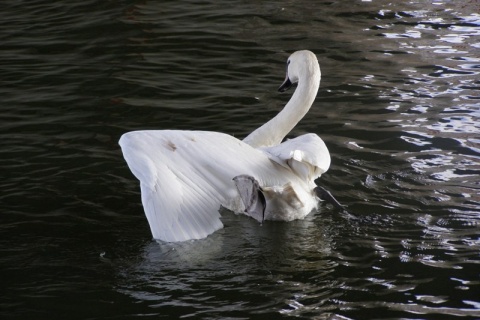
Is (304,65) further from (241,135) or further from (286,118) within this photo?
(241,135)

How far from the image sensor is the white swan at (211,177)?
4.62 metres

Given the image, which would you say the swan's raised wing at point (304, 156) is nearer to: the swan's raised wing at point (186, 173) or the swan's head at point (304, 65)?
the swan's raised wing at point (186, 173)

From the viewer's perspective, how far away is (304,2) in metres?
12.1

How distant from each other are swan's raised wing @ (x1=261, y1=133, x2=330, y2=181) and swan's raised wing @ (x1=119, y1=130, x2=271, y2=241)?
0.34 feet

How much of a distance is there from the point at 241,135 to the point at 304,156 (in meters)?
2.25

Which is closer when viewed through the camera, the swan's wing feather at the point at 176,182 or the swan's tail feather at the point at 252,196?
the swan's wing feather at the point at 176,182

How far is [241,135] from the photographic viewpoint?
24.0 ft

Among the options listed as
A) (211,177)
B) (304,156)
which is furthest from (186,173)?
(304,156)

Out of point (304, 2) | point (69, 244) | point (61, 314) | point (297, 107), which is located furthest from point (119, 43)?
point (61, 314)

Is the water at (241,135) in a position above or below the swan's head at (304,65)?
below

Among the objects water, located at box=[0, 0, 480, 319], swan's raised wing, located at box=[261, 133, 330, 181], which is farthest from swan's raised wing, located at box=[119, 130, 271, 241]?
water, located at box=[0, 0, 480, 319]

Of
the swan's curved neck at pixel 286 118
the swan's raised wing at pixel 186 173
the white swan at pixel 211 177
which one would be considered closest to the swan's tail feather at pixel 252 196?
the white swan at pixel 211 177

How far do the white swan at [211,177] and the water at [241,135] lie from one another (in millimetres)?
253

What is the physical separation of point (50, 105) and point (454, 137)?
11.8ft
